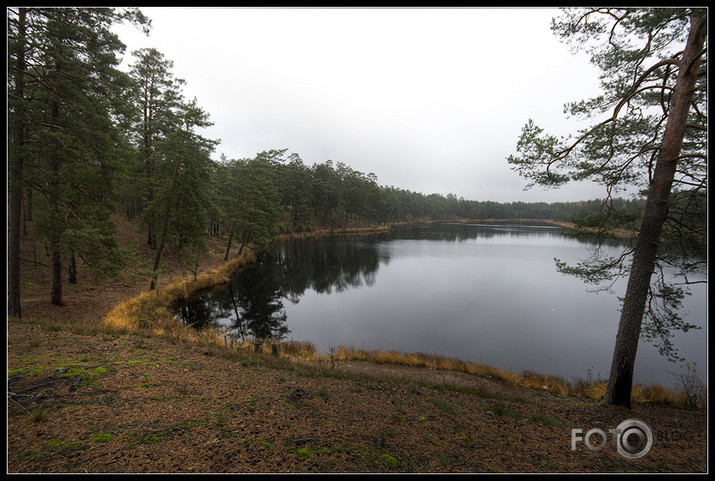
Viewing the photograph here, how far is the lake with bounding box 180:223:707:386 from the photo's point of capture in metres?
11.1

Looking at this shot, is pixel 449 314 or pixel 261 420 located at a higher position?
pixel 261 420

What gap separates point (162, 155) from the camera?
1373 centimetres

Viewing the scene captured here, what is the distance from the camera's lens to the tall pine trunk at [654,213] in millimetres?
4961

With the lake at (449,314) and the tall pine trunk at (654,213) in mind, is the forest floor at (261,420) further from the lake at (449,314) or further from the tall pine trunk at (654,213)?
the lake at (449,314)

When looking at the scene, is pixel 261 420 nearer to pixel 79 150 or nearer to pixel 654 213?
pixel 654 213

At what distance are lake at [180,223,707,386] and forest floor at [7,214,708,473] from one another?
4.95 metres

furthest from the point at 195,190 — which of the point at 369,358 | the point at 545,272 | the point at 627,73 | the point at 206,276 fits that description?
the point at 545,272

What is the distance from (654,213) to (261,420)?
27.5 feet

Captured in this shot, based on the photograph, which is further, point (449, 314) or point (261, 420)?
point (449, 314)

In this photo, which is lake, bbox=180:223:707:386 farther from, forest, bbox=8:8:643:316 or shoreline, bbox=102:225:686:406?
forest, bbox=8:8:643:316

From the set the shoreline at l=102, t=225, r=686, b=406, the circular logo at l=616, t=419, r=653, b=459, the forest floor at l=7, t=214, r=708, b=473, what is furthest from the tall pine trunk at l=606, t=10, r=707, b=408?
the shoreline at l=102, t=225, r=686, b=406

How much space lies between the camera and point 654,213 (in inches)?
213

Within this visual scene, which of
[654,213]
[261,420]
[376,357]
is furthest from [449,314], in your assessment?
[261,420]

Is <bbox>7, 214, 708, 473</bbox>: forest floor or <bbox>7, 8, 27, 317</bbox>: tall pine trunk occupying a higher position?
<bbox>7, 8, 27, 317</bbox>: tall pine trunk
